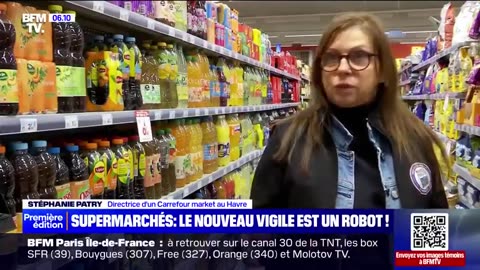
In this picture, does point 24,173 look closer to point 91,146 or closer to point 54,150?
point 54,150

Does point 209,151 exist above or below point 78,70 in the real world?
below

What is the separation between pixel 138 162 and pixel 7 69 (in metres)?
0.78

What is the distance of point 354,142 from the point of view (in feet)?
3.44

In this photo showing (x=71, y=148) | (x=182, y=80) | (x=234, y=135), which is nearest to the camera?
(x=71, y=148)

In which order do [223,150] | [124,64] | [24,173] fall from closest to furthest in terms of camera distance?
[24,173], [124,64], [223,150]

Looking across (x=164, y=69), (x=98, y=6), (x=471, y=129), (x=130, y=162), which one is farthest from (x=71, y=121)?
(x=471, y=129)

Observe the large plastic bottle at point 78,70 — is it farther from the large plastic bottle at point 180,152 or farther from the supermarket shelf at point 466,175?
the supermarket shelf at point 466,175

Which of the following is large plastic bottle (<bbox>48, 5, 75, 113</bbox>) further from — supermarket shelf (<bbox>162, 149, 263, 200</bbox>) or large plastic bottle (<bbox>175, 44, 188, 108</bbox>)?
large plastic bottle (<bbox>175, 44, 188, 108</bbox>)

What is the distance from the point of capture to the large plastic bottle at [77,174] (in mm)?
1430

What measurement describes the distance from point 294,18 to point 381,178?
0.43 metres

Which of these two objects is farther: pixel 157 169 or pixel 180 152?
pixel 180 152

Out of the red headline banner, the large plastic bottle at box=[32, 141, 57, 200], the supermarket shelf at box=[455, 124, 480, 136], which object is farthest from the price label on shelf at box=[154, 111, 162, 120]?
the supermarket shelf at box=[455, 124, 480, 136]

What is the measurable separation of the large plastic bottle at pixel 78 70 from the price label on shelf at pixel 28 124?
0.21m

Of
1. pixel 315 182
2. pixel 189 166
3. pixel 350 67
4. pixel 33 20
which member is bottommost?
pixel 189 166
